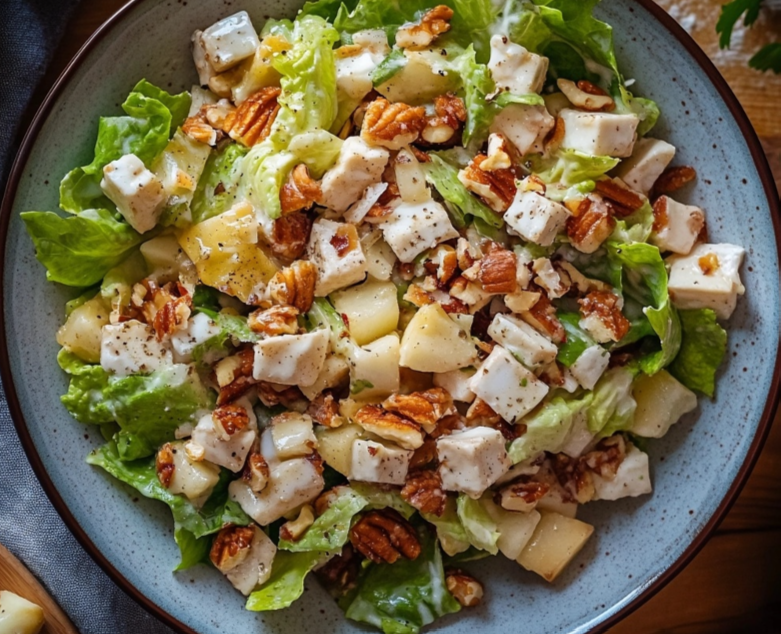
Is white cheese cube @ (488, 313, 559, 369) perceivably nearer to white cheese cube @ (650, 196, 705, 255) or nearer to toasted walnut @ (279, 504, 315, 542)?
white cheese cube @ (650, 196, 705, 255)

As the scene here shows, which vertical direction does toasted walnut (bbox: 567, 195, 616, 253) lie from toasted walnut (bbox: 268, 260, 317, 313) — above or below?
above

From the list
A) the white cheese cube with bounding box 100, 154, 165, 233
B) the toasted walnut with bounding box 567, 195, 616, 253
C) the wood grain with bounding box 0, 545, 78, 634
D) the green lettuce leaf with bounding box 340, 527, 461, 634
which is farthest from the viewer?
the wood grain with bounding box 0, 545, 78, 634

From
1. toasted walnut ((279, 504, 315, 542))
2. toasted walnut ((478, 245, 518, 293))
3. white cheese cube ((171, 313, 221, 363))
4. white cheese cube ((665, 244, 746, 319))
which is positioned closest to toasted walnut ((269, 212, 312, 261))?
white cheese cube ((171, 313, 221, 363))

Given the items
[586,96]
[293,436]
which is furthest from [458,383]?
[586,96]

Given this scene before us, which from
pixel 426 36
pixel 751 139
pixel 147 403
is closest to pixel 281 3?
pixel 426 36

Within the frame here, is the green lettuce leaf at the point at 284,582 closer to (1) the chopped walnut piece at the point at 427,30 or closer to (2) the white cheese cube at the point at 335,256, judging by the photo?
(2) the white cheese cube at the point at 335,256

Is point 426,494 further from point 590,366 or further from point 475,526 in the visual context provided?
point 590,366

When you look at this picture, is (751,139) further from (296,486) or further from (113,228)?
(113,228)

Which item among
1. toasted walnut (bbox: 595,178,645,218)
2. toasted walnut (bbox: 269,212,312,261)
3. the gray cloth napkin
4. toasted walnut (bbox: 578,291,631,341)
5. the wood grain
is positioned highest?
toasted walnut (bbox: 595,178,645,218)
